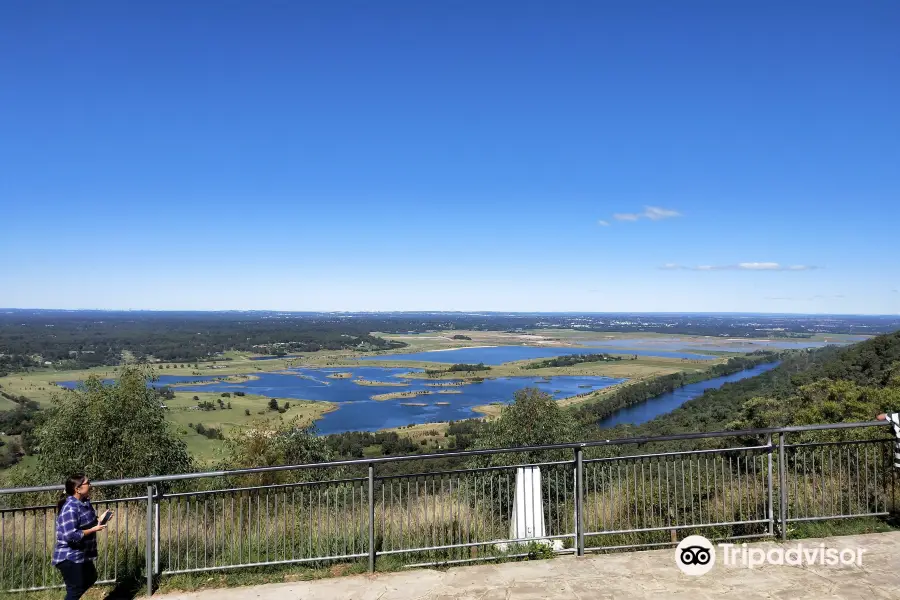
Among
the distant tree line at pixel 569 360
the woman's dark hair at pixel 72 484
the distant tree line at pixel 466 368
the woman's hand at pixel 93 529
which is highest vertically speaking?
the woman's dark hair at pixel 72 484

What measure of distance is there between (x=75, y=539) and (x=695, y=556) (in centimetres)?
564

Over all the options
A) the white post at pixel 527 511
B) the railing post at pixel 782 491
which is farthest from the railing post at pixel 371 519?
the railing post at pixel 782 491

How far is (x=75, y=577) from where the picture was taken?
4.76 metres

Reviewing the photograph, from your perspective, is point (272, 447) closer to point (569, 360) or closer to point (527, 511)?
point (527, 511)

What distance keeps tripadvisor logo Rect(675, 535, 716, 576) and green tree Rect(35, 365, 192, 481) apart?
22.6 m

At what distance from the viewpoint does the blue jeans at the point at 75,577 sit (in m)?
4.72

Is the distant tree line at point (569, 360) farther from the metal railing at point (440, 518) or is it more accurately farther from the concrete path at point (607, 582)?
the concrete path at point (607, 582)

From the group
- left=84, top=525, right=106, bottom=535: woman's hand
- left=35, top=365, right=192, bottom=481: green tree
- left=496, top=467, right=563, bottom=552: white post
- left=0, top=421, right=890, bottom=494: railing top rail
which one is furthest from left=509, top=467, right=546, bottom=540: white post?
left=35, top=365, right=192, bottom=481: green tree

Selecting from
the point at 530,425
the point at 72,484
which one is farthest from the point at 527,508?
the point at 530,425

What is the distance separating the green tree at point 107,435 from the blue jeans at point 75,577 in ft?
66.7

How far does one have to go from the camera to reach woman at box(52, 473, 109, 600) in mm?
4703

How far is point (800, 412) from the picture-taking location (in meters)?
25.5

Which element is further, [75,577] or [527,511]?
[527,511]

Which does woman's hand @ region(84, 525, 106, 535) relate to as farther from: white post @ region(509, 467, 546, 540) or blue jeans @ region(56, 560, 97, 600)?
white post @ region(509, 467, 546, 540)
